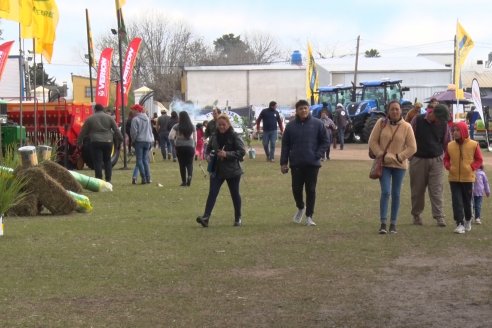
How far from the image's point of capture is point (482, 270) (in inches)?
371

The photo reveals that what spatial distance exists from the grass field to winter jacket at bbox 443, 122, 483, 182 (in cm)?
73

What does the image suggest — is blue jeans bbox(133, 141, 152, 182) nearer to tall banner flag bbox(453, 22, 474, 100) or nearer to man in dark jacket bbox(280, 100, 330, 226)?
man in dark jacket bbox(280, 100, 330, 226)

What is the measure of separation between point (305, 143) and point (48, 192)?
4.06 meters

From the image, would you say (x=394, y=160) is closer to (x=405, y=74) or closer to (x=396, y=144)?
(x=396, y=144)

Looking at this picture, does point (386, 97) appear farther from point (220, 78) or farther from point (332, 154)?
point (220, 78)

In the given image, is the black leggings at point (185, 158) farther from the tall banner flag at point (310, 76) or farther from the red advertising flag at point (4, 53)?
the tall banner flag at point (310, 76)

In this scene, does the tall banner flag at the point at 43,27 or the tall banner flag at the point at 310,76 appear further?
the tall banner flag at the point at 310,76

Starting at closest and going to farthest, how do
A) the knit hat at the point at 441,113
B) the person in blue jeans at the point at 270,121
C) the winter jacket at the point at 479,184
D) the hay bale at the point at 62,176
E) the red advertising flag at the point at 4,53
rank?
the knit hat at the point at 441,113 → the winter jacket at the point at 479,184 → the hay bale at the point at 62,176 → the red advertising flag at the point at 4,53 → the person in blue jeans at the point at 270,121

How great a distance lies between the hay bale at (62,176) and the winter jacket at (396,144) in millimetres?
5968

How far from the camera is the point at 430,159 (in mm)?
12984

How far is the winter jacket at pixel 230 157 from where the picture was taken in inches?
507

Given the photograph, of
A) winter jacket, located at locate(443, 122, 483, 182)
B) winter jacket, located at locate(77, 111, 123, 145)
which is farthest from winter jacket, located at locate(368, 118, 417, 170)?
winter jacket, located at locate(77, 111, 123, 145)

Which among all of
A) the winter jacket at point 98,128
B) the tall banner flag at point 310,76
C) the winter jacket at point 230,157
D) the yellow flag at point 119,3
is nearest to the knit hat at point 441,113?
the winter jacket at point 230,157

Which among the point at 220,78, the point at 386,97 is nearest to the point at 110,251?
the point at 386,97
